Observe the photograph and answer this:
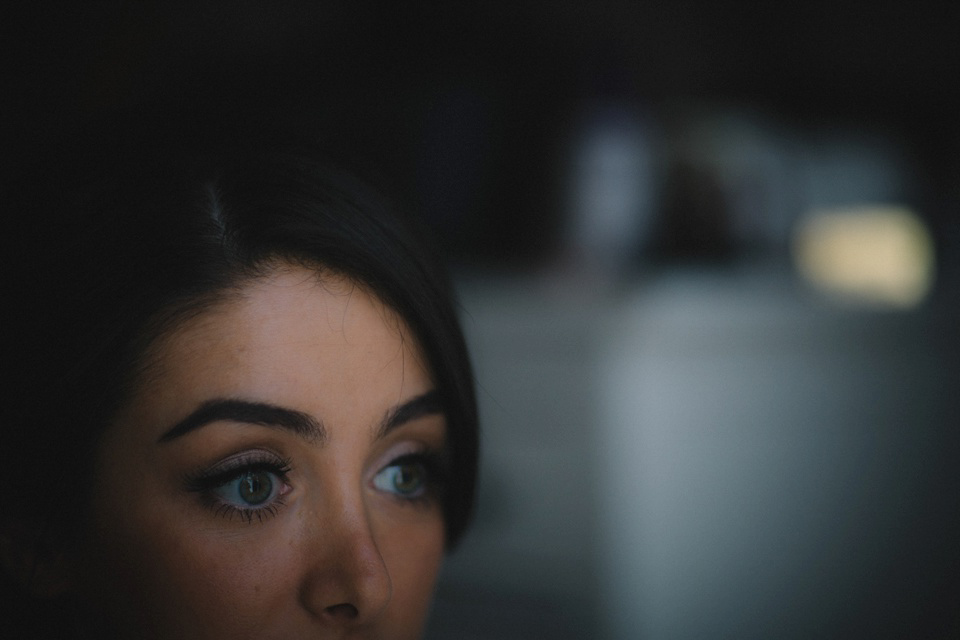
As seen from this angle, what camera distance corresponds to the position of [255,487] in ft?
1.93

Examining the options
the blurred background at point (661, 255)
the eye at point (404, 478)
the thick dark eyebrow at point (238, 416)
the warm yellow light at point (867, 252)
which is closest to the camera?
the thick dark eyebrow at point (238, 416)

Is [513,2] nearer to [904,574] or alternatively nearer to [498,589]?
[498,589]

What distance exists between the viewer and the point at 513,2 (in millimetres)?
2191

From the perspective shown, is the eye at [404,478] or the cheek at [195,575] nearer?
the cheek at [195,575]

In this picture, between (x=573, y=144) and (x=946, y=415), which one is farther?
(x=573, y=144)

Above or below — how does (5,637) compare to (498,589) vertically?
below

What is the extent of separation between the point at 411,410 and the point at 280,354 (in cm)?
12

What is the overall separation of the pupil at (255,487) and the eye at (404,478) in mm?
97

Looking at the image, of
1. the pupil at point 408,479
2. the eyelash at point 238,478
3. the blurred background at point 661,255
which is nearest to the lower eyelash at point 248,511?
the eyelash at point 238,478

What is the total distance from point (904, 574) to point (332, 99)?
1827mm

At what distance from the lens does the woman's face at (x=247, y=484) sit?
560 millimetres

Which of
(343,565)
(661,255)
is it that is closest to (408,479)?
(343,565)

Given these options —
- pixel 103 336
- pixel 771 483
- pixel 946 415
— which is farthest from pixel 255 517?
pixel 946 415

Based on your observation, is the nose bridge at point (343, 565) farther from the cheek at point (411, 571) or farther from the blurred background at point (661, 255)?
the blurred background at point (661, 255)
